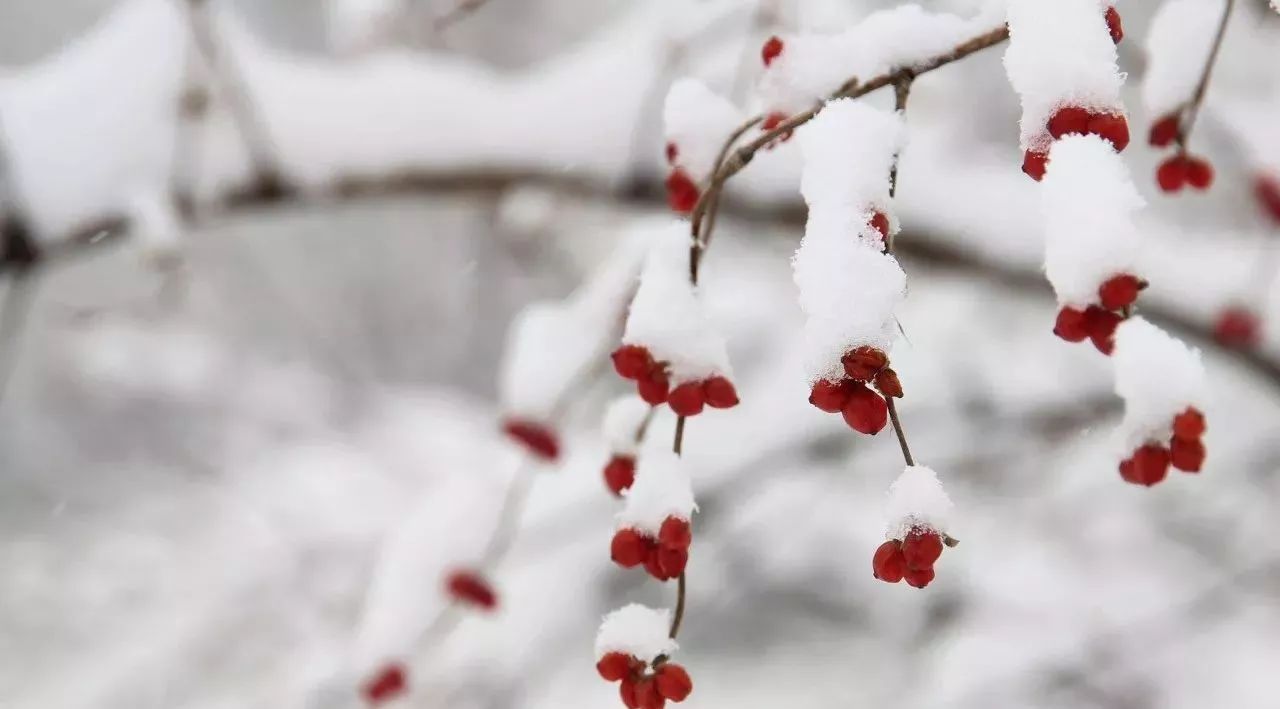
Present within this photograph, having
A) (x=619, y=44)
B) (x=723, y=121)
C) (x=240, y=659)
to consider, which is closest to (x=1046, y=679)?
(x=619, y=44)

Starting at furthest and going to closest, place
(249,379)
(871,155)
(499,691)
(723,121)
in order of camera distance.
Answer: (249,379)
(499,691)
(723,121)
(871,155)

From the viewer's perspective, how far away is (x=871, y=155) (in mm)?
604

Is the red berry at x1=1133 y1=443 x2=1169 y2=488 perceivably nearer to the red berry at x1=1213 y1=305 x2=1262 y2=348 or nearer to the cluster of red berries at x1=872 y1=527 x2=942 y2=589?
the cluster of red berries at x1=872 y1=527 x2=942 y2=589

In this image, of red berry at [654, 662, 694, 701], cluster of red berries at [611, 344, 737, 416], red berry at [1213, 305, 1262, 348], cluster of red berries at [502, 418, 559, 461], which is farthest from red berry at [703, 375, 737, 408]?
red berry at [1213, 305, 1262, 348]

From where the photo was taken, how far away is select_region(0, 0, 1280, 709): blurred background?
1733 millimetres

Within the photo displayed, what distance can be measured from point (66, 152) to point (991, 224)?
1.73m

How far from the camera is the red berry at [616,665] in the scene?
2.43 ft

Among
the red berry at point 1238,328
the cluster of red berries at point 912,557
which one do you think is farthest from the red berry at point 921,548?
the red berry at point 1238,328

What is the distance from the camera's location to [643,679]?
29.2 inches

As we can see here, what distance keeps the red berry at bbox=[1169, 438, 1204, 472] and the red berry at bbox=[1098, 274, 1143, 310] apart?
0.15 metres

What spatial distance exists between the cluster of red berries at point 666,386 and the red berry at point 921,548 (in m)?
0.16

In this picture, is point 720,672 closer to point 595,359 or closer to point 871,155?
point 595,359

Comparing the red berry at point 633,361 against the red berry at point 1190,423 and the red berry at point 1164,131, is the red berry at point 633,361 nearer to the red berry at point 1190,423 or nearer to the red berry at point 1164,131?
the red berry at point 1190,423

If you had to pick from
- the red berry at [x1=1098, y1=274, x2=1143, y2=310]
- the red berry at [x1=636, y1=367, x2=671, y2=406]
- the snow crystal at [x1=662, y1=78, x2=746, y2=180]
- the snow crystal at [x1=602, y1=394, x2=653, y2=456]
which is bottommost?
the red berry at [x1=1098, y1=274, x2=1143, y2=310]
